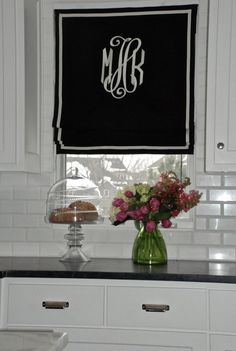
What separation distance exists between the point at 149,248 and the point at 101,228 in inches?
17.1

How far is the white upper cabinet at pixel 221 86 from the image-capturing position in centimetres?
271

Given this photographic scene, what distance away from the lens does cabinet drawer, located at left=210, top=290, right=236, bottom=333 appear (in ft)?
7.89

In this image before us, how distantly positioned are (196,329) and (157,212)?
0.60 meters

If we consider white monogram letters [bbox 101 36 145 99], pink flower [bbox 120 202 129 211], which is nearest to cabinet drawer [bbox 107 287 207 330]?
pink flower [bbox 120 202 129 211]

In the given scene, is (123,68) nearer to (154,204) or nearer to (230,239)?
(154,204)

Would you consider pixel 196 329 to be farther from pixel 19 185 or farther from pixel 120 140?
pixel 19 185

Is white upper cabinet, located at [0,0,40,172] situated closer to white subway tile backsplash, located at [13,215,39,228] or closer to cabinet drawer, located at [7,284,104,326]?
white subway tile backsplash, located at [13,215,39,228]

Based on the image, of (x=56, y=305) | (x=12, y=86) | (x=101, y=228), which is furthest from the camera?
(x=101, y=228)

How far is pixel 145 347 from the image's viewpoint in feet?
8.06

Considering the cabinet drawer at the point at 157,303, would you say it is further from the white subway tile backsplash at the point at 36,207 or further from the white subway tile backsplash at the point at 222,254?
the white subway tile backsplash at the point at 36,207

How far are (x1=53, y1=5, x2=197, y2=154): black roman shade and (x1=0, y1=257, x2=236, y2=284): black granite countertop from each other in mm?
653

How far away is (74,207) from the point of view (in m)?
2.88

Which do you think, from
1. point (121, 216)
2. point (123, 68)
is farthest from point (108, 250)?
point (123, 68)

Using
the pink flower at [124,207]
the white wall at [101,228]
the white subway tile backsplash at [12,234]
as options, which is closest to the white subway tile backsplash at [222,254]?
the white wall at [101,228]
